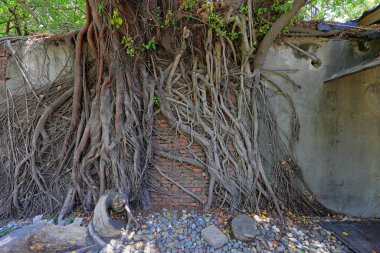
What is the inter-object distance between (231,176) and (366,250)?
1554 mm

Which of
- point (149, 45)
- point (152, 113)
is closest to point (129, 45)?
point (149, 45)

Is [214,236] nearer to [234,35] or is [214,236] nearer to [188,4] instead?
[234,35]

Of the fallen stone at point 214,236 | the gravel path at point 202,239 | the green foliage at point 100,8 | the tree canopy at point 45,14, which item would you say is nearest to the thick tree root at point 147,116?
the green foliage at point 100,8

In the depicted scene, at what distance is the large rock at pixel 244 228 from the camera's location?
2.12m

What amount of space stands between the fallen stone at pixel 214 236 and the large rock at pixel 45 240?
1.12m

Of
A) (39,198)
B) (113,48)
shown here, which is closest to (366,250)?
(113,48)

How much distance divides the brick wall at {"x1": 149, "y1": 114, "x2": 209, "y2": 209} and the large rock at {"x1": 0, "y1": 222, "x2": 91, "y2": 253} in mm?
991

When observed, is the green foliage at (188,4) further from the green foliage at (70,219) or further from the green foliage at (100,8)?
the green foliage at (70,219)

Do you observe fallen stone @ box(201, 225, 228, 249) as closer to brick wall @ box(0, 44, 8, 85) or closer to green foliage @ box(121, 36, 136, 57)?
green foliage @ box(121, 36, 136, 57)

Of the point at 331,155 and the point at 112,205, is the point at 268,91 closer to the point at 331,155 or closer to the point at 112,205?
the point at 331,155

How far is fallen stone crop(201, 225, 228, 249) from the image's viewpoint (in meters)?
2.06

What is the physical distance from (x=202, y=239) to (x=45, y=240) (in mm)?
1452

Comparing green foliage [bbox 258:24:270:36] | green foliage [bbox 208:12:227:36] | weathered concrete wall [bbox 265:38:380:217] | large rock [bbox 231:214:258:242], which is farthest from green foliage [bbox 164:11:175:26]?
large rock [bbox 231:214:258:242]

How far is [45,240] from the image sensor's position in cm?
188
